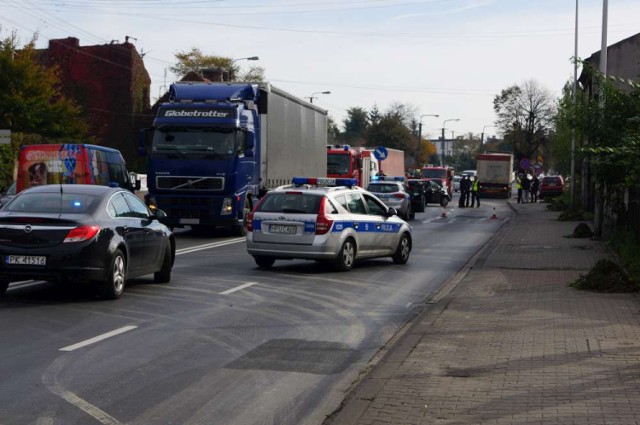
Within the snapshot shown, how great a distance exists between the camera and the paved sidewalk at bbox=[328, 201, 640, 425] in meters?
6.86

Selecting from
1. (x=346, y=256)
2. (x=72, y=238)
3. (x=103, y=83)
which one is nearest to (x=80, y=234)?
(x=72, y=238)

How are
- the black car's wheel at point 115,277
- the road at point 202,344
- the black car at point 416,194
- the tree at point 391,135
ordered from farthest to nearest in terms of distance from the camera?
the tree at point 391,135, the black car at point 416,194, the black car's wheel at point 115,277, the road at point 202,344

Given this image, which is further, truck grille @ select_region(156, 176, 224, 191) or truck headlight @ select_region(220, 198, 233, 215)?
truck headlight @ select_region(220, 198, 233, 215)

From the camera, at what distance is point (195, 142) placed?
2484 cm

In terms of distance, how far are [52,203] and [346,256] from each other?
6151mm

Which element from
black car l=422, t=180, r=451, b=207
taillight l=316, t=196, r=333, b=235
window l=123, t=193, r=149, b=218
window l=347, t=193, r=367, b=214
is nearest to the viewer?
window l=123, t=193, r=149, b=218

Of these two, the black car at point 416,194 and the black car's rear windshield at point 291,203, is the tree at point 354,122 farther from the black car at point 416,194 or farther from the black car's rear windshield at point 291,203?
the black car's rear windshield at point 291,203

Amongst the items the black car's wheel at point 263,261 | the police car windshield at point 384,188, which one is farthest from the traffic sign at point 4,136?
the police car windshield at point 384,188

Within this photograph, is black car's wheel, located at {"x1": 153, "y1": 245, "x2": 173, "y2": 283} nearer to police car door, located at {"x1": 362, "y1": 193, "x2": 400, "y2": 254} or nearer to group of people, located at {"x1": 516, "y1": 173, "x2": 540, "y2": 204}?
police car door, located at {"x1": 362, "y1": 193, "x2": 400, "y2": 254}

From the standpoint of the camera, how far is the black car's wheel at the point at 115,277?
496 inches

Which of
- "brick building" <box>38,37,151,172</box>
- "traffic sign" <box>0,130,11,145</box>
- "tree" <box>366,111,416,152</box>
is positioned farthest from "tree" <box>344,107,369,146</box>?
"traffic sign" <box>0,130,11,145</box>

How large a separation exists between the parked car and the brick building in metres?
28.3

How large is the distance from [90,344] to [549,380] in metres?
4.38

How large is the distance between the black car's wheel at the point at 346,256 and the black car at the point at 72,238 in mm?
4370
